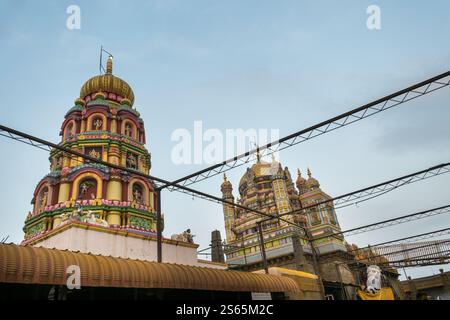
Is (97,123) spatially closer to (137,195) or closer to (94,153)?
(94,153)

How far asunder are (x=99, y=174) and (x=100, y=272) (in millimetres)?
13595

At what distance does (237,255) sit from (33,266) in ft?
116

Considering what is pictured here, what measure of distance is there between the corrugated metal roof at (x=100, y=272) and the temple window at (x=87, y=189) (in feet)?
39.9

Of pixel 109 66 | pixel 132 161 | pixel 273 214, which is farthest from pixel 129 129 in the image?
pixel 273 214

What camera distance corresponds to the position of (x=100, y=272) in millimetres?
9422

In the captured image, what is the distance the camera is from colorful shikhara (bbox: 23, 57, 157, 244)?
66.3ft

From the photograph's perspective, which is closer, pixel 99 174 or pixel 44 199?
pixel 99 174

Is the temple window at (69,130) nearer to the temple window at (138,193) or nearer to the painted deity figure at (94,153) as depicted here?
the painted deity figure at (94,153)

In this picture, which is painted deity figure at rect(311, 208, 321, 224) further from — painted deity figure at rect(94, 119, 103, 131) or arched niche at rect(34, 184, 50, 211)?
arched niche at rect(34, 184, 50, 211)

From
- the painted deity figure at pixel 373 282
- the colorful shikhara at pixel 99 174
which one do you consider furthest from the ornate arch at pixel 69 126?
the painted deity figure at pixel 373 282

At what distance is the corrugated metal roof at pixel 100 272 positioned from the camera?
816cm

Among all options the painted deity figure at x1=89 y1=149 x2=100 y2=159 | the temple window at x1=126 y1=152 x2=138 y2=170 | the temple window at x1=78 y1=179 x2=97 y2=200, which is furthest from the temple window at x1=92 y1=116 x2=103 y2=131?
the temple window at x1=78 y1=179 x2=97 y2=200
